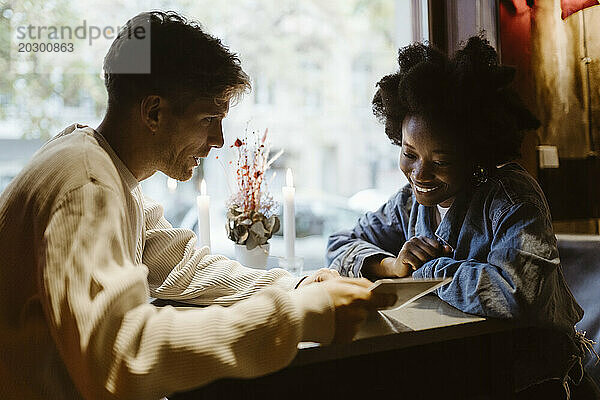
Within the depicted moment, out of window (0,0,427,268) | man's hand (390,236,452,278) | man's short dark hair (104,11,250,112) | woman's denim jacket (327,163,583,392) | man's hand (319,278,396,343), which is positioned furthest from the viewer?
window (0,0,427,268)

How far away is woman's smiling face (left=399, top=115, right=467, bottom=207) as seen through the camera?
143 cm

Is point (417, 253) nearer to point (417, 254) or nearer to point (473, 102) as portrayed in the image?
point (417, 254)

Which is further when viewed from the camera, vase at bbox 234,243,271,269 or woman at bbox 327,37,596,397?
vase at bbox 234,243,271,269

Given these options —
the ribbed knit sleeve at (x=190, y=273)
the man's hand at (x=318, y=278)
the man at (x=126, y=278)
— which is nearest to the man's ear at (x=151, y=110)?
the man at (x=126, y=278)

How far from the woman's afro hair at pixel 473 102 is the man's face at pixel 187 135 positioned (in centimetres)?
53

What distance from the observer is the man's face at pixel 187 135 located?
1132 mm

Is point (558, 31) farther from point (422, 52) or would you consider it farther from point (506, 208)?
point (506, 208)

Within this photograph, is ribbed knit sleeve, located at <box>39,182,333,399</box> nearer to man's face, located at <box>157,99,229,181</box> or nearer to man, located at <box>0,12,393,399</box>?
man, located at <box>0,12,393,399</box>

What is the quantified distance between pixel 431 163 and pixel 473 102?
0.60 feet

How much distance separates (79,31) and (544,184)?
1817 millimetres

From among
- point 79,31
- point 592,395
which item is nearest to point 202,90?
point 79,31

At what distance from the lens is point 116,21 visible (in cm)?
200

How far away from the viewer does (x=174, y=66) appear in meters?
1.10

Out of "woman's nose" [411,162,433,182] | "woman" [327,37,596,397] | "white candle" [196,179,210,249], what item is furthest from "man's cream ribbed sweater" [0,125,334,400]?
"white candle" [196,179,210,249]
